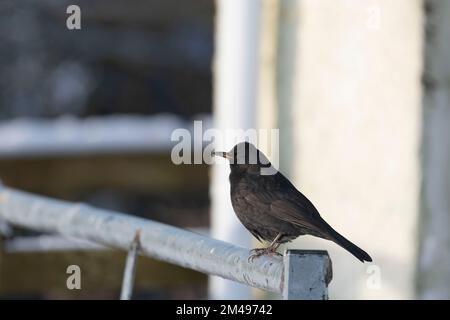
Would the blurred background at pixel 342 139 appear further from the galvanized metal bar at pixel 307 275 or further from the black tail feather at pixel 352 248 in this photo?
the galvanized metal bar at pixel 307 275

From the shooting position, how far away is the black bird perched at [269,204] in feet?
11.7

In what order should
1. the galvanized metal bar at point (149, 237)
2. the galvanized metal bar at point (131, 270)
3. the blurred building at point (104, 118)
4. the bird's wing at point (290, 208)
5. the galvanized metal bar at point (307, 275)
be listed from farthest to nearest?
the blurred building at point (104, 118)
the galvanized metal bar at point (131, 270)
the bird's wing at point (290, 208)
the galvanized metal bar at point (149, 237)
the galvanized metal bar at point (307, 275)

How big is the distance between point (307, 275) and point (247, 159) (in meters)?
1.34

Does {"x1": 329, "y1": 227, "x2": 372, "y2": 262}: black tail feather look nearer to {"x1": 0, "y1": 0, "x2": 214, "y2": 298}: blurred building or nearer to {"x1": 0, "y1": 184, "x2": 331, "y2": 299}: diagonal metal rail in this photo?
{"x1": 0, "y1": 184, "x2": 331, "y2": 299}: diagonal metal rail

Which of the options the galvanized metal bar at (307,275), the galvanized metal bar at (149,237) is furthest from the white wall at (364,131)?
the galvanized metal bar at (307,275)

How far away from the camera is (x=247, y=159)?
12.6 ft

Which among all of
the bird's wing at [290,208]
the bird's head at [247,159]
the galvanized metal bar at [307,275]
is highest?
the bird's head at [247,159]

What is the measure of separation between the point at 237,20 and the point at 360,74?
68 cm

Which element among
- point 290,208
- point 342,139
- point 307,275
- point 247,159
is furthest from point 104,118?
point 307,275

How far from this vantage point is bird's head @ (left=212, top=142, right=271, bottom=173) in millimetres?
3807

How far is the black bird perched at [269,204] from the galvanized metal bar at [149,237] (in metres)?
0.28

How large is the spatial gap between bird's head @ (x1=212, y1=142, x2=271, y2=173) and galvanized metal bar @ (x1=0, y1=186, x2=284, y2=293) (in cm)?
34

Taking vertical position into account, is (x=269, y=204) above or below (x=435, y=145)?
below

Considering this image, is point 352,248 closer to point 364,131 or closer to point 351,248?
point 351,248
